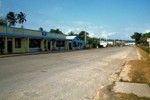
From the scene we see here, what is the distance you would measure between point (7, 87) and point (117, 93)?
3.82 meters

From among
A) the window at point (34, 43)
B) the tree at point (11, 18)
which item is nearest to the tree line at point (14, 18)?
the tree at point (11, 18)

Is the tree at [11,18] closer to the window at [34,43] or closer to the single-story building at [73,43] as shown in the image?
the single-story building at [73,43]

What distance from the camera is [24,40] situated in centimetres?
5075

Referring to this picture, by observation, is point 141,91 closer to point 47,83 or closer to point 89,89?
point 89,89

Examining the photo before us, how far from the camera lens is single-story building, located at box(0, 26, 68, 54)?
143 feet

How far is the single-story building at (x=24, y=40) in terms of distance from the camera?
143ft

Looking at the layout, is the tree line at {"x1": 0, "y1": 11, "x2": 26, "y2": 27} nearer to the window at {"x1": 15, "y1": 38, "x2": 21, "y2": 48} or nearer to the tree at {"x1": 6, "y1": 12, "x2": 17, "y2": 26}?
the tree at {"x1": 6, "y1": 12, "x2": 17, "y2": 26}

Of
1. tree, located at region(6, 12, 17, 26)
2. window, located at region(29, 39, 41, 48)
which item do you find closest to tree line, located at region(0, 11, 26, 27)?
tree, located at region(6, 12, 17, 26)

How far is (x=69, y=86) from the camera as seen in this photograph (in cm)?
1016

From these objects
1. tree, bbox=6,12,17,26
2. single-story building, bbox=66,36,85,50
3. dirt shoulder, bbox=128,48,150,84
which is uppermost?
tree, bbox=6,12,17,26

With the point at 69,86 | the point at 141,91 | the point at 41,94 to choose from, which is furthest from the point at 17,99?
the point at 141,91

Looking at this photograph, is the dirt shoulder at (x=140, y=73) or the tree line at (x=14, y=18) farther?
the tree line at (x=14, y=18)

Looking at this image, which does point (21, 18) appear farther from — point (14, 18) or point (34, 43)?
point (34, 43)

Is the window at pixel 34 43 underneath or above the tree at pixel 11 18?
underneath
